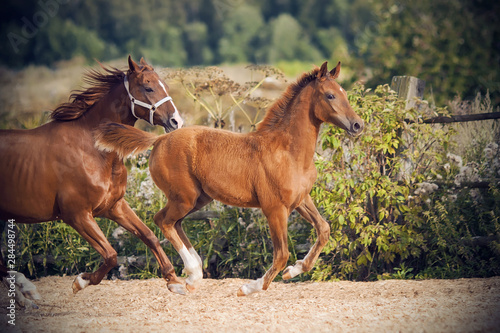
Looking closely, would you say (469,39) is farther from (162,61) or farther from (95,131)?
(162,61)

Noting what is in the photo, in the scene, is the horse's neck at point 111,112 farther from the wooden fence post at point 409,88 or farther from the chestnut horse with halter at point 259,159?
the wooden fence post at point 409,88

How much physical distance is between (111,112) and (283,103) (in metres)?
1.57

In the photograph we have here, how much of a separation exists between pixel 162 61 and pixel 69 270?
23125mm

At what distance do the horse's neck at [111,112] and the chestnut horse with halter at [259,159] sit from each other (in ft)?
0.68

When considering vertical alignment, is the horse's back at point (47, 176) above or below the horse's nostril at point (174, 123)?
below

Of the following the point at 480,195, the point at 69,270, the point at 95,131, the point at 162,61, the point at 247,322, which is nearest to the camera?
the point at 247,322

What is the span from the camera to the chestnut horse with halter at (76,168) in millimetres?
4551

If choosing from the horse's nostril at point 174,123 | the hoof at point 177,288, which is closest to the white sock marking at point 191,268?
the hoof at point 177,288

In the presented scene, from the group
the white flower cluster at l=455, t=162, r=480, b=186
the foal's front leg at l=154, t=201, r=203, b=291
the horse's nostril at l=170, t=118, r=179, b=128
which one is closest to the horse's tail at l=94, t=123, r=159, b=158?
the horse's nostril at l=170, t=118, r=179, b=128

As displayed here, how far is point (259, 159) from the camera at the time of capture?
442 centimetres

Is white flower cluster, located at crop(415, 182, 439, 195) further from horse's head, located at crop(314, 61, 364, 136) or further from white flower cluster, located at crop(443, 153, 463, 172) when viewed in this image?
horse's head, located at crop(314, 61, 364, 136)

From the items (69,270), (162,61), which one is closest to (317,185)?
(69,270)

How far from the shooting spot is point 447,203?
5934mm

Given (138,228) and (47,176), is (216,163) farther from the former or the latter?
(47,176)
